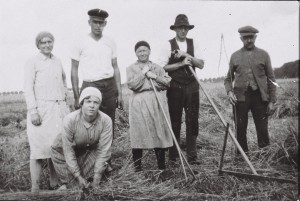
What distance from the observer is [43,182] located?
4.23 m

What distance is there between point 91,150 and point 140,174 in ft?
2.00

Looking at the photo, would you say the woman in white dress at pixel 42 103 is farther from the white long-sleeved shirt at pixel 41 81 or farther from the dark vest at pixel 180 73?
the dark vest at pixel 180 73

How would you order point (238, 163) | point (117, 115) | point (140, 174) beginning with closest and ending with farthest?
point (140, 174) < point (238, 163) < point (117, 115)

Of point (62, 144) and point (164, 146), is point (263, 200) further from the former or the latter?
point (62, 144)

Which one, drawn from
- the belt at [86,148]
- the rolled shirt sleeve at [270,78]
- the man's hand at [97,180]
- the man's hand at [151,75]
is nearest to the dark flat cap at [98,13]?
the man's hand at [151,75]

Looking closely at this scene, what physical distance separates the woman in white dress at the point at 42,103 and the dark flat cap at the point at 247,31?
7.50 ft

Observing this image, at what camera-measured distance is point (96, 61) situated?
14.3 ft

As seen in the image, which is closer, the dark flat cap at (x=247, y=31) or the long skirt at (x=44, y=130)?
the long skirt at (x=44, y=130)

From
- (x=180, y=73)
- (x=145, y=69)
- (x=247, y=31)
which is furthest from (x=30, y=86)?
(x=247, y=31)

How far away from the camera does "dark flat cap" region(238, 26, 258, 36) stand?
4.39 m

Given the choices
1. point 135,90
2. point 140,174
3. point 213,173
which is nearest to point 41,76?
point 135,90

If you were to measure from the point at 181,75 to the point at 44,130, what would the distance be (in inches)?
72.3

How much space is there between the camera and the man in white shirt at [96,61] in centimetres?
436

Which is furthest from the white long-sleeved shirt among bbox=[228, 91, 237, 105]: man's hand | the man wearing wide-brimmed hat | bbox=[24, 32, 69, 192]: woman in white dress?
bbox=[228, 91, 237, 105]: man's hand
